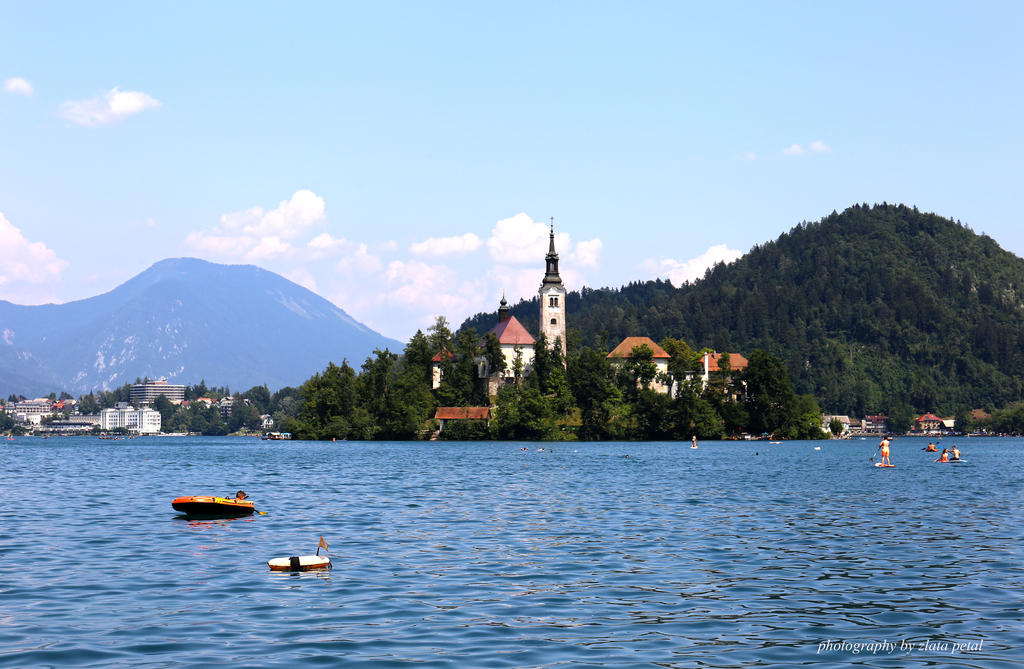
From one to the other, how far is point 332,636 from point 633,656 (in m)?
6.39

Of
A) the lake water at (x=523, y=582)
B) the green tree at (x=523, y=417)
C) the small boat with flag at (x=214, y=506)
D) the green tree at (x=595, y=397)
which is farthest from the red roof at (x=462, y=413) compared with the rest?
the small boat with flag at (x=214, y=506)

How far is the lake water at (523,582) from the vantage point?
773 inches

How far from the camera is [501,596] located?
25469 mm

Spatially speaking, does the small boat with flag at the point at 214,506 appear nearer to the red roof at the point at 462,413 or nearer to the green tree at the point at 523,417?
the green tree at the point at 523,417

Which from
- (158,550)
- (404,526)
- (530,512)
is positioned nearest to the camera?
(158,550)

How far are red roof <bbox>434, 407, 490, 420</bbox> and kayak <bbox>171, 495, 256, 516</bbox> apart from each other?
149 meters

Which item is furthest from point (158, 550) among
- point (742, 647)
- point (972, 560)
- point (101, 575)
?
point (972, 560)

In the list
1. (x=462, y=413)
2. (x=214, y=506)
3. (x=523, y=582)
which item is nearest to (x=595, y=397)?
(x=462, y=413)

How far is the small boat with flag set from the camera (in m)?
43.2

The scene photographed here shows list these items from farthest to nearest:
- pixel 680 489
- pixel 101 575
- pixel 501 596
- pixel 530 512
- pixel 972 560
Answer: pixel 680 489 < pixel 530 512 < pixel 972 560 < pixel 101 575 < pixel 501 596

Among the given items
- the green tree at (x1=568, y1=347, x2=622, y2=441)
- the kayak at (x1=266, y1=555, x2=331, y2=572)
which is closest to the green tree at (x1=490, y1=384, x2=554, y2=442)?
the green tree at (x1=568, y1=347, x2=622, y2=441)

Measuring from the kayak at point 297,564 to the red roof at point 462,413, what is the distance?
163 m

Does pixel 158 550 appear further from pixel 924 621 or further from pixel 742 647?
pixel 924 621

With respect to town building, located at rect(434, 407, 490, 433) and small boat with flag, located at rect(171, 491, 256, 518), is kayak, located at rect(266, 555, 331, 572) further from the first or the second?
town building, located at rect(434, 407, 490, 433)
